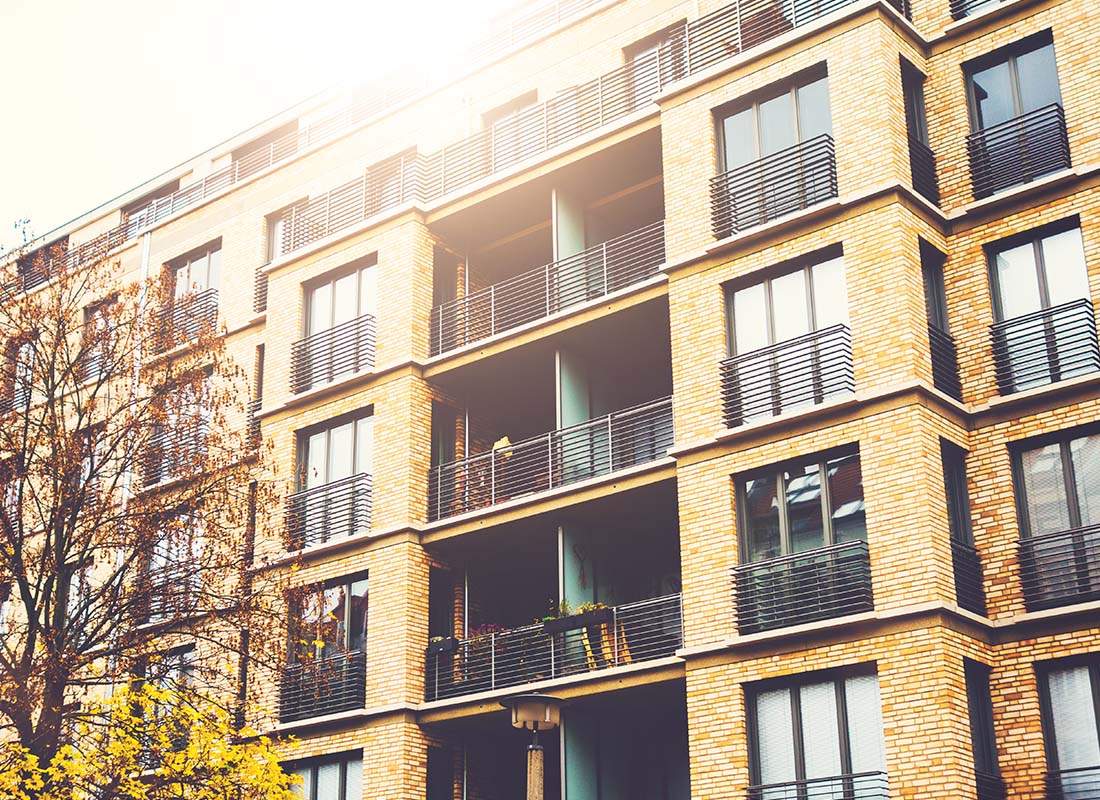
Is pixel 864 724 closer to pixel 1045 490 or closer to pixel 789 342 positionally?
pixel 1045 490

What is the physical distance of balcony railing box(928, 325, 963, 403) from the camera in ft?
75.9

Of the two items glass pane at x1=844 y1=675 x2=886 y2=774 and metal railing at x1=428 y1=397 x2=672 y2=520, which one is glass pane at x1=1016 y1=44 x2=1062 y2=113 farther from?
glass pane at x1=844 y1=675 x2=886 y2=774

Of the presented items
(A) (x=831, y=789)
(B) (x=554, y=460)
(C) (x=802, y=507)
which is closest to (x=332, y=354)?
(B) (x=554, y=460)

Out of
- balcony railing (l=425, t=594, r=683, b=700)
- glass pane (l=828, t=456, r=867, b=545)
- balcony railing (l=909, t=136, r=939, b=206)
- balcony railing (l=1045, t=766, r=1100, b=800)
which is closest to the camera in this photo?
balcony railing (l=1045, t=766, r=1100, b=800)

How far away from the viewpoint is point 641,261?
1127 inches

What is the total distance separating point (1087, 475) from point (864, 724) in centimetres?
503

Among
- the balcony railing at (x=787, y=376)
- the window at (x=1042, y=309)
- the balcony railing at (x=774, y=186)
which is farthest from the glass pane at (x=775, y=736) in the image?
the balcony railing at (x=774, y=186)

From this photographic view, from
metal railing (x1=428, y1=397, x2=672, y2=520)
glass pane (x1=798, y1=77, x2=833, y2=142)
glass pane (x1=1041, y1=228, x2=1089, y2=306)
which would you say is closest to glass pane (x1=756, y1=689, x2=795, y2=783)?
metal railing (x1=428, y1=397, x2=672, y2=520)

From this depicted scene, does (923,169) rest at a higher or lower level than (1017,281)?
higher

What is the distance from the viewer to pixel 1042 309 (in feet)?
75.5

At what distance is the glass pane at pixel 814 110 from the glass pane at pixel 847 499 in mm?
6148

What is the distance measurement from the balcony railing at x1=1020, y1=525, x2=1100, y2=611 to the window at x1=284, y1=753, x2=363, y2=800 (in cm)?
1286

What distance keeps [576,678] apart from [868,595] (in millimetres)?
5900

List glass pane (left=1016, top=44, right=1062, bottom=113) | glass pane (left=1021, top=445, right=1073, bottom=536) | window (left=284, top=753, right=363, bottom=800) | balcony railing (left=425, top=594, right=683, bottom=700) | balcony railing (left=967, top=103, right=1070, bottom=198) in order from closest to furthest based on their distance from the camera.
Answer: glass pane (left=1021, top=445, right=1073, bottom=536) → balcony railing (left=967, top=103, right=1070, bottom=198) → glass pane (left=1016, top=44, right=1062, bottom=113) → balcony railing (left=425, top=594, right=683, bottom=700) → window (left=284, top=753, right=363, bottom=800)
